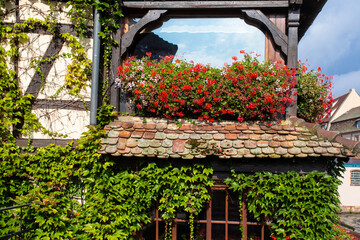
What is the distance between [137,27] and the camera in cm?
437

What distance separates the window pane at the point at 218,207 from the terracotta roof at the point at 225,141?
3.76 meters

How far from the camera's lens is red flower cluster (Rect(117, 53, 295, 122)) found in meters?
3.90

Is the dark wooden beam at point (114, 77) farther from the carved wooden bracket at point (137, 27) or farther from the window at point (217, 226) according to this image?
the window at point (217, 226)

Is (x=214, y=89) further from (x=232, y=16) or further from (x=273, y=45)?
(x=232, y=16)

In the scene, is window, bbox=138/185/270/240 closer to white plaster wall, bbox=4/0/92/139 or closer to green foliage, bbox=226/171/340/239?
green foliage, bbox=226/171/340/239

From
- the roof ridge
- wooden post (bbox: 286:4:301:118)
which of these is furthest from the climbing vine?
wooden post (bbox: 286:4:301:118)

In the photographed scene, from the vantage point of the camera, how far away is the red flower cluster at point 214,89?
3.90 m

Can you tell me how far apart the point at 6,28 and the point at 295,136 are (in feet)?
18.0

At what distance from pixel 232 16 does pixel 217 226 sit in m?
5.46

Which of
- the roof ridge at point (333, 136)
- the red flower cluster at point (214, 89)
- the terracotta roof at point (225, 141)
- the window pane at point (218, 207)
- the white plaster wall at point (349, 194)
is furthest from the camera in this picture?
the white plaster wall at point (349, 194)

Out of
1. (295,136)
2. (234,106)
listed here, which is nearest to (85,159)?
(234,106)

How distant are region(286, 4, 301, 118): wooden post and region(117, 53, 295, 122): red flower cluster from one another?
0.59 feet

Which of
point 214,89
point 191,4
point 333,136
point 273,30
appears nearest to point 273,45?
point 273,30

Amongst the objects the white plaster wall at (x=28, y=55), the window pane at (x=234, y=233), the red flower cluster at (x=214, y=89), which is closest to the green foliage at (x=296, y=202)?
the red flower cluster at (x=214, y=89)
